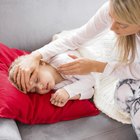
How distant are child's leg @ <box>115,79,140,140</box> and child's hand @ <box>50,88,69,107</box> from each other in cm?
24

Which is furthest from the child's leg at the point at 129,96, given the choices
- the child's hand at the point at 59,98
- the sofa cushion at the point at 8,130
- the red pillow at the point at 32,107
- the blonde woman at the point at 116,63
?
the sofa cushion at the point at 8,130

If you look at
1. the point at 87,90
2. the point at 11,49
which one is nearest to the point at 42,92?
the point at 87,90

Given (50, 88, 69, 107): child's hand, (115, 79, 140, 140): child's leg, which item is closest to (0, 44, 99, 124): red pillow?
(50, 88, 69, 107): child's hand

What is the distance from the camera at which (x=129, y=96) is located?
1.36 meters

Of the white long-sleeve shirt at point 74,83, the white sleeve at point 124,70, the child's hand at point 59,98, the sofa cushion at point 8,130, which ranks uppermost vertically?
the white sleeve at point 124,70

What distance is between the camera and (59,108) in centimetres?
138

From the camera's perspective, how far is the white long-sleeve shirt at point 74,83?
56.3 inches

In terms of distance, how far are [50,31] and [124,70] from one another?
23.2 inches

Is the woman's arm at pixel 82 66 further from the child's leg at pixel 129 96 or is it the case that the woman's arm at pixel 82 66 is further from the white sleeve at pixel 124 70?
the child's leg at pixel 129 96

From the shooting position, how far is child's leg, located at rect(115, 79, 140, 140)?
1.34m

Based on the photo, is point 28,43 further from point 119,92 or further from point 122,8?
point 122,8

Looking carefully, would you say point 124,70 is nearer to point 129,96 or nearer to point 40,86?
point 129,96

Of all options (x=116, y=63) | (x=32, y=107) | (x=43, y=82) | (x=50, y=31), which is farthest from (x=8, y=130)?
(x=50, y=31)

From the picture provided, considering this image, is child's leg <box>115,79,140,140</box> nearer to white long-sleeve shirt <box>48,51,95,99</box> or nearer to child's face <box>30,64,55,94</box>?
white long-sleeve shirt <box>48,51,95,99</box>
